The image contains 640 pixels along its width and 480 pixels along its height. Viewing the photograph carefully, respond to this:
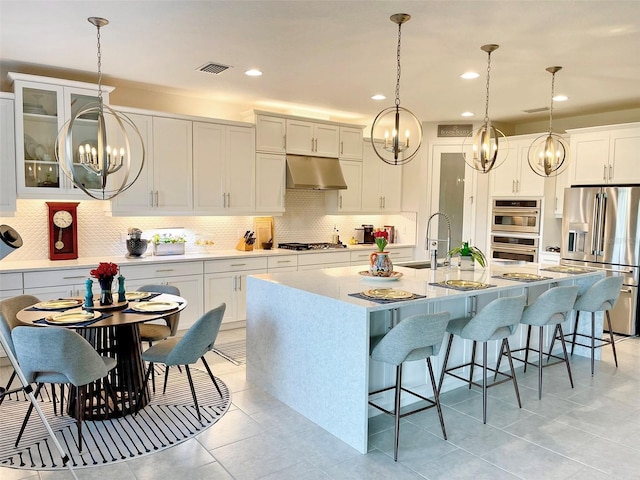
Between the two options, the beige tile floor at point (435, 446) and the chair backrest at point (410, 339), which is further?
the chair backrest at point (410, 339)

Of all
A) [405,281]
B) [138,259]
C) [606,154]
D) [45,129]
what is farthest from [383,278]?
[606,154]

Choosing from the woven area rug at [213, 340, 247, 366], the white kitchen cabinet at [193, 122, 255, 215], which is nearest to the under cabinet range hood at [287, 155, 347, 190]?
the white kitchen cabinet at [193, 122, 255, 215]

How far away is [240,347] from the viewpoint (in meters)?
4.91

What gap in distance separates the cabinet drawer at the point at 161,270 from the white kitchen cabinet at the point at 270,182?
1.18 m

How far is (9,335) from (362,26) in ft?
10.5

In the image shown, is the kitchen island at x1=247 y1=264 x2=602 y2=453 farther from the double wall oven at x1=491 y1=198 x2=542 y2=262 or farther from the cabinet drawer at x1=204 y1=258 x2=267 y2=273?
the double wall oven at x1=491 y1=198 x2=542 y2=262

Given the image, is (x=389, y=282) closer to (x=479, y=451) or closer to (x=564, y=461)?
(x=479, y=451)

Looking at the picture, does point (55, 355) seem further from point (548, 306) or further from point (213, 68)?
point (548, 306)

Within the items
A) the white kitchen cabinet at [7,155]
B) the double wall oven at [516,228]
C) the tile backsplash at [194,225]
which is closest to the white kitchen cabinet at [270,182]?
the tile backsplash at [194,225]

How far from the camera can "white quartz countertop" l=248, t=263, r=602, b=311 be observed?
3.17 meters

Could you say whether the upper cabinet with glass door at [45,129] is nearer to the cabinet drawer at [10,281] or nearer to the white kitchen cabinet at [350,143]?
the cabinet drawer at [10,281]

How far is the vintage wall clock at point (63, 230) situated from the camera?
4719 mm

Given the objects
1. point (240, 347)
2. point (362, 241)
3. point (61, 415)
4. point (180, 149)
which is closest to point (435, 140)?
point (362, 241)

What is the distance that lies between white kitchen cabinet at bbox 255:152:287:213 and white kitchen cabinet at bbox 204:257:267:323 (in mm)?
743
